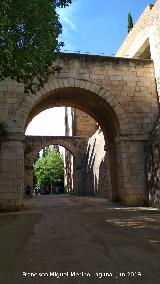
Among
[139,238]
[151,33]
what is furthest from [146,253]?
[151,33]

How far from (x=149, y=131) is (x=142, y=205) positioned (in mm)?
3463

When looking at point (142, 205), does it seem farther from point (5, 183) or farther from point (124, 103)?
point (5, 183)

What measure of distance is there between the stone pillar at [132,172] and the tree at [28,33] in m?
7.19

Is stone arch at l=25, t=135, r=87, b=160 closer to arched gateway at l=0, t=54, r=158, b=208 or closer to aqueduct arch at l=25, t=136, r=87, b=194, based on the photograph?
aqueduct arch at l=25, t=136, r=87, b=194

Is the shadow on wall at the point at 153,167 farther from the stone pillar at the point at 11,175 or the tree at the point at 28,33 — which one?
the tree at the point at 28,33

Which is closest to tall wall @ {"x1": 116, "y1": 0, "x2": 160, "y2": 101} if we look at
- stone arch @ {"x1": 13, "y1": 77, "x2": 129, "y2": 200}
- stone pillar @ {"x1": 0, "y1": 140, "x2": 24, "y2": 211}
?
stone arch @ {"x1": 13, "y1": 77, "x2": 129, "y2": 200}

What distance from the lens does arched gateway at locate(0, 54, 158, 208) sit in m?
13.2

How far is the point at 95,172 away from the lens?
27.8 metres

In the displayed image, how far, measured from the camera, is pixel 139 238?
16.9ft

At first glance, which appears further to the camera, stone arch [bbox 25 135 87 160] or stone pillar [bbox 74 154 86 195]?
stone pillar [bbox 74 154 86 195]

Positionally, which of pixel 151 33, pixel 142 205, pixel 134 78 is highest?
pixel 151 33

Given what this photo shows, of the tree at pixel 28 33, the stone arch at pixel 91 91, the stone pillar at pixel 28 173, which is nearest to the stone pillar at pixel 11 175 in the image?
the stone arch at pixel 91 91

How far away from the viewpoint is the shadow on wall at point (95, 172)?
956 inches

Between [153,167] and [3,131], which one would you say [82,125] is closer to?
[153,167]
